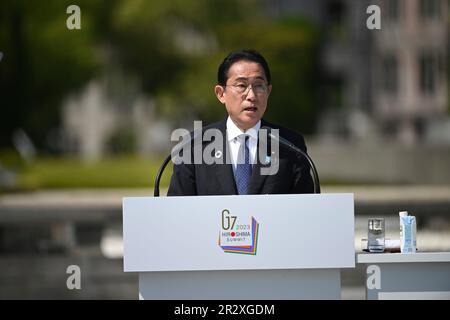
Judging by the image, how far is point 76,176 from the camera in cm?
4112

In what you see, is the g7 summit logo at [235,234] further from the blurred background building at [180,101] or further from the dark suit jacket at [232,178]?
the blurred background building at [180,101]

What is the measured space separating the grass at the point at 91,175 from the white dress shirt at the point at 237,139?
23.5 metres

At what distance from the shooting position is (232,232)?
21.7 feet

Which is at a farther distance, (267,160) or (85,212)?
(85,212)

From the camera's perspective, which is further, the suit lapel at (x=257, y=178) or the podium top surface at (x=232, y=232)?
the suit lapel at (x=257, y=178)

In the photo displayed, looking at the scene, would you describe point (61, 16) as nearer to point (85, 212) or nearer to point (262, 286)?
point (85, 212)

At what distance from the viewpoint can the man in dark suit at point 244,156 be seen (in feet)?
23.6

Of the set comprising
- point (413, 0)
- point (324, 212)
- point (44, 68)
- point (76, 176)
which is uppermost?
point (413, 0)

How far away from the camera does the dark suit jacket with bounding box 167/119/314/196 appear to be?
7195 mm

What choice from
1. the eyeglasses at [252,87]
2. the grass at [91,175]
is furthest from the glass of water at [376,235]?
the grass at [91,175]

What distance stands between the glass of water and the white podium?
0.51 metres

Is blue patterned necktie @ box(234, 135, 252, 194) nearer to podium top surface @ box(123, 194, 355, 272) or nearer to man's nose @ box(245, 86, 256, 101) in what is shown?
man's nose @ box(245, 86, 256, 101)

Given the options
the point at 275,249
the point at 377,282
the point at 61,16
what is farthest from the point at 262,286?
the point at 61,16
